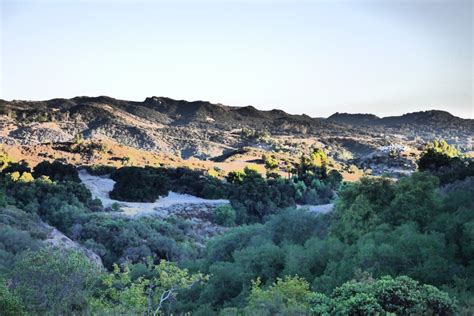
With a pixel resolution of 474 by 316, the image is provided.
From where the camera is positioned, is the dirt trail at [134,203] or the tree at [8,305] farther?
the dirt trail at [134,203]

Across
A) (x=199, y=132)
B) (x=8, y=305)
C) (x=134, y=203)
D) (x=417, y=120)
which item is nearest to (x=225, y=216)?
(x=134, y=203)

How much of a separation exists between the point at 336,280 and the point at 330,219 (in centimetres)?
814

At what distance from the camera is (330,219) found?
1057 inches

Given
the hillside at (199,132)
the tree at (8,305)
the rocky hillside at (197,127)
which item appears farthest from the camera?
the rocky hillside at (197,127)

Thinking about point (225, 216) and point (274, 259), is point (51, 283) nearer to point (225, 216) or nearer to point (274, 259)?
point (274, 259)

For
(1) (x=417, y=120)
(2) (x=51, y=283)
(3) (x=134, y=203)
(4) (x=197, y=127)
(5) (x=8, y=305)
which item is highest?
(1) (x=417, y=120)

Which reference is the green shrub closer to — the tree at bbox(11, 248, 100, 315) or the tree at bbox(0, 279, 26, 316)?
the tree at bbox(11, 248, 100, 315)

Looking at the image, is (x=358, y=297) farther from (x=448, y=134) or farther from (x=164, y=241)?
(x=448, y=134)

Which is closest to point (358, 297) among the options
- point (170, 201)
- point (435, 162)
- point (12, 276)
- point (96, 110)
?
point (12, 276)

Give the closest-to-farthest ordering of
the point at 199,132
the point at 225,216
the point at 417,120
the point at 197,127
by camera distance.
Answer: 1. the point at 225,216
2. the point at 199,132
3. the point at 197,127
4. the point at 417,120

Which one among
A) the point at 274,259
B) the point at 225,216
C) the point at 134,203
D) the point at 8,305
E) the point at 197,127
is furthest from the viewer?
the point at 197,127

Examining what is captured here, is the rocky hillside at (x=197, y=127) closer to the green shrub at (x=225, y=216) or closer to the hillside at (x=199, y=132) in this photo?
the hillside at (x=199, y=132)

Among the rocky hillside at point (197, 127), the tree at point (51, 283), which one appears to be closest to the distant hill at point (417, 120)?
the rocky hillside at point (197, 127)

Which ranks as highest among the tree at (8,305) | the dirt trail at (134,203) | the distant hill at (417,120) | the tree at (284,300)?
the distant hill at (417,120)
